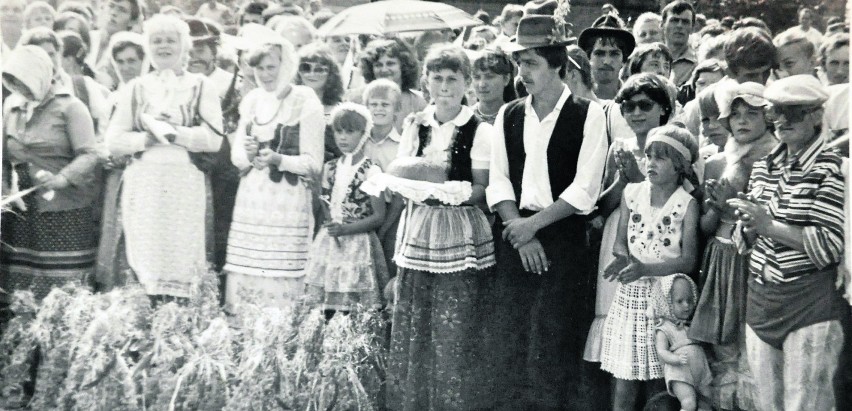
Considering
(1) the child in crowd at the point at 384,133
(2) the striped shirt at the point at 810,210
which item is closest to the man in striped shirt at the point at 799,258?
(2) the striped shirt at the point at 810,210

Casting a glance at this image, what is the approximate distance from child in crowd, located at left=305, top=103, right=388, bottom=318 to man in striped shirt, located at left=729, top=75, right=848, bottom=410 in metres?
2.07

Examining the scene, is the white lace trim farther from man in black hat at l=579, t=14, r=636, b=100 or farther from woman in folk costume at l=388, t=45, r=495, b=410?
Result: man in black hat at l=579, t=14, r=636, b=100

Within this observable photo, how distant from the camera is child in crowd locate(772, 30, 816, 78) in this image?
5.70 m

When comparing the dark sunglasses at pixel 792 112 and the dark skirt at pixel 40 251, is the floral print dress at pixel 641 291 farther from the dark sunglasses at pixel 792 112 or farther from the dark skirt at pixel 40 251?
the dark skirt at pixel 40 251

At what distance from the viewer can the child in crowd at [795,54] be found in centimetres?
570

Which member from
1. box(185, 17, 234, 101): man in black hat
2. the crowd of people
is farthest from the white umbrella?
box(185, 17, 234, 101): man in black hat

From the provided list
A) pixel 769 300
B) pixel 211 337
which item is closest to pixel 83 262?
pixel 211 337

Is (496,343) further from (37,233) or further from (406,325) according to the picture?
(37,233)

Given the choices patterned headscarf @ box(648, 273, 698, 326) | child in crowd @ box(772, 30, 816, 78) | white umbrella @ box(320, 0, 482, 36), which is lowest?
patterned headscarf @ box(648, 273, 698, 326)

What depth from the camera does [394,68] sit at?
6.69 m

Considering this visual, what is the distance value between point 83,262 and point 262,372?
1324 mm

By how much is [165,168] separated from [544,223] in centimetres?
242

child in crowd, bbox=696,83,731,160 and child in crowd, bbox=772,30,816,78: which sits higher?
child in crowd, bbox=772,30,816,78

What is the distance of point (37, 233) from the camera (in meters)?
6.75
